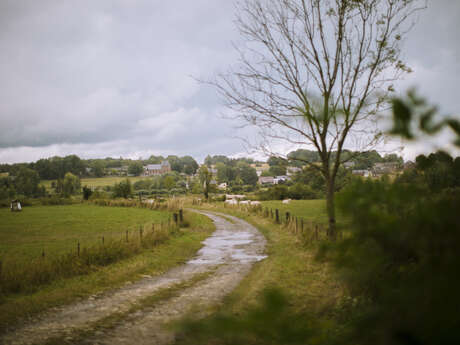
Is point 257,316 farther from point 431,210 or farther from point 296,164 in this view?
point 296,164

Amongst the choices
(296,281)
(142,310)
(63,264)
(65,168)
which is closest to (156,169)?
(65,168)

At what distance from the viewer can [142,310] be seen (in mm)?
8016

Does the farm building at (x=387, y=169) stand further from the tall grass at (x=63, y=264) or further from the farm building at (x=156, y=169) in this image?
the farm building at (x=156, y=169)

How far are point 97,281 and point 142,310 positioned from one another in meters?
3.74

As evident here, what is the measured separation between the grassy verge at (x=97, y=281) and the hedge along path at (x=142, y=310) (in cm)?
53

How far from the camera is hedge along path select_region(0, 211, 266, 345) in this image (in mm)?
6414

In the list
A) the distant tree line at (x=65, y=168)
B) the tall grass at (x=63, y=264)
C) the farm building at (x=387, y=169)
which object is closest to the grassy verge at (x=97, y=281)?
the tall grass at (x=63, y=264)

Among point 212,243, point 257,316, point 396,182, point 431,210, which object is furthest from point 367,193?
point 212,243

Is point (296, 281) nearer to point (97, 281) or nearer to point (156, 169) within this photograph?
point (97, 281)

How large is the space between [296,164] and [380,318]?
11.5 m

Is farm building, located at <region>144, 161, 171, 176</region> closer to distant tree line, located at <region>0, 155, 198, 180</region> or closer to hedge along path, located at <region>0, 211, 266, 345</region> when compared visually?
distant tree line, located at <region>0, 155, 198, 180</region>

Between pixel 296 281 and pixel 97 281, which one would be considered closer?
pixel 296 281

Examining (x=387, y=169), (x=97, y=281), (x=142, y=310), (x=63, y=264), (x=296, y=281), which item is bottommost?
(x=97, y=281)

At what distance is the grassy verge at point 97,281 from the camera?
26.6ft
